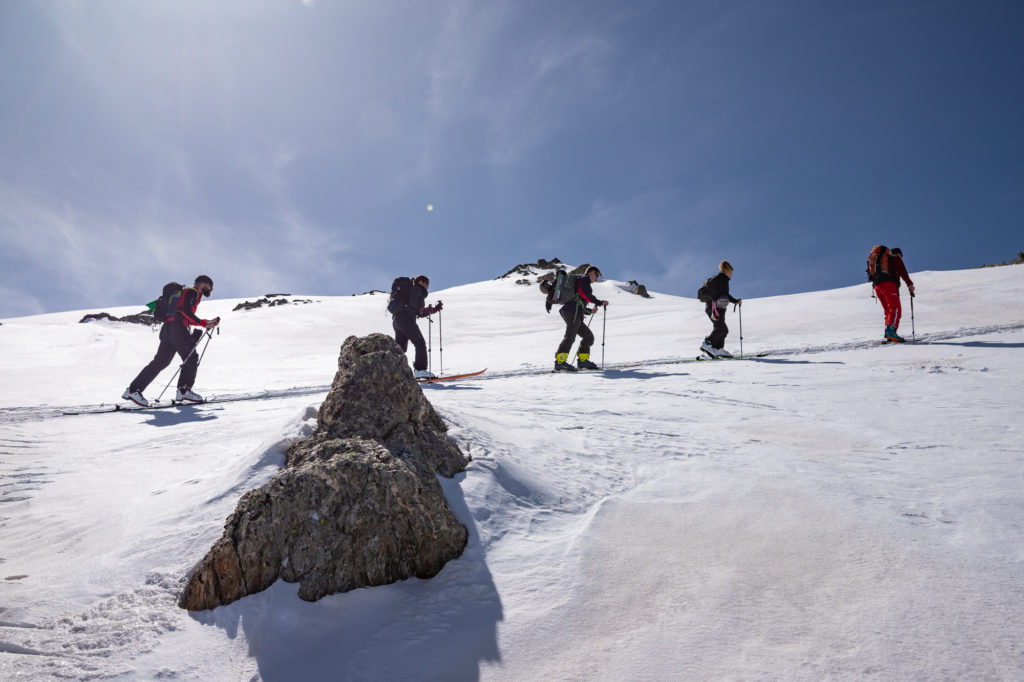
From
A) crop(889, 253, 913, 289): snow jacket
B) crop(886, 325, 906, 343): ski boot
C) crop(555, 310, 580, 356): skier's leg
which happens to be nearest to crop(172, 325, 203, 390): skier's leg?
crop(555, 310, 580, 356): skier's leg

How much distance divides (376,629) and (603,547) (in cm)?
117

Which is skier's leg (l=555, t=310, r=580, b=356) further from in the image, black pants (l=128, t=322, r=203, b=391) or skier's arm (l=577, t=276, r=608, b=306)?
black pants (l=128, t=322, r=203, b=391)

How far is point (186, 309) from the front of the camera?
8.66 meters

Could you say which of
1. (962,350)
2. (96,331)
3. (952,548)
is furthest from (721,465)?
(96,331)

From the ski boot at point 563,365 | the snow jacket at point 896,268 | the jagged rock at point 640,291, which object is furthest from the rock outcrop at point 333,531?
the jagged rock at point 640,291

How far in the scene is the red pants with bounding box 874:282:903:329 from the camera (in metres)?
10.8

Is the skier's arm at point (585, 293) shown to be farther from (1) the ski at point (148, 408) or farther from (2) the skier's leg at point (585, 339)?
(1) the ski at point (148, 408)

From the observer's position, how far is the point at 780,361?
9398 mm

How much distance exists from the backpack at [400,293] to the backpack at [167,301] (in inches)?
146

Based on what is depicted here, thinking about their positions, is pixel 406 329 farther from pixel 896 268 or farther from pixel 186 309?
pixel 896 268

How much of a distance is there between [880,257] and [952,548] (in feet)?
36.2

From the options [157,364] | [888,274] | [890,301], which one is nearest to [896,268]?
[888,274]

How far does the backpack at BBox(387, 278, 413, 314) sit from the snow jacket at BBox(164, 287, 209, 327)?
11.0 feet

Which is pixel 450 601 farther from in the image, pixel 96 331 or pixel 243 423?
pixel 96 331
